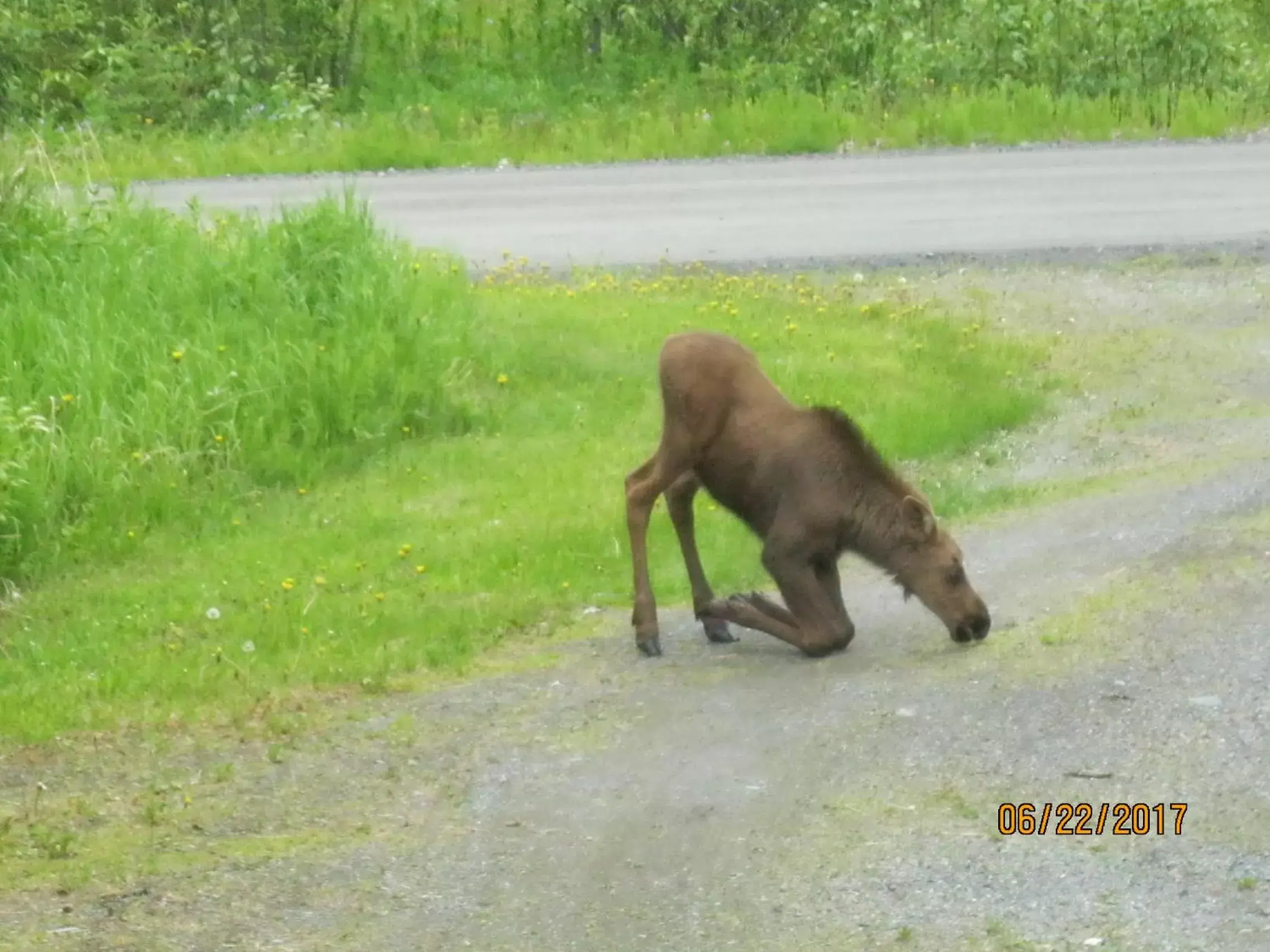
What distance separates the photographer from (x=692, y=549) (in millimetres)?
7266

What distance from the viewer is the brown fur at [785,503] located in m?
6.87

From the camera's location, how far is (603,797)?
5586 millimetres

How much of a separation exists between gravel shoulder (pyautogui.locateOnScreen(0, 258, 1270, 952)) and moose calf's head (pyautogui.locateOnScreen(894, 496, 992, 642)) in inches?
3.8

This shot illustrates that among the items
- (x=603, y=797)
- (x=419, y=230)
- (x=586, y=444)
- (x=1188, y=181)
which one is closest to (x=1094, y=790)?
(x=603, y=797)

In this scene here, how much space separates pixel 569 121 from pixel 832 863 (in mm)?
16026

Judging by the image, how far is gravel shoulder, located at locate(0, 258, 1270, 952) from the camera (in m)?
4.74

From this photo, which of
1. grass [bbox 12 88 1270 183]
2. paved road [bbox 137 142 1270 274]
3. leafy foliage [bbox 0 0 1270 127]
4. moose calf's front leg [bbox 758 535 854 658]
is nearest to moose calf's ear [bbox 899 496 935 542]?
moose calf's front leg [bbox 758 535 854 658]

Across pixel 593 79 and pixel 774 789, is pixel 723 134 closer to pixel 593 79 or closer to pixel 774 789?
pixel 593 79

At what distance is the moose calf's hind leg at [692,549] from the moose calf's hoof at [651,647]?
223 mm

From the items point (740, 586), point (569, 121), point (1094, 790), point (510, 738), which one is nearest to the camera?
point (1094, 790)

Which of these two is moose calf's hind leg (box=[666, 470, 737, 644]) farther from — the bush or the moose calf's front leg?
the bush

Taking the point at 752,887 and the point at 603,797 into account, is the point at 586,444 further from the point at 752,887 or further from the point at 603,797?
the point at 752,887
